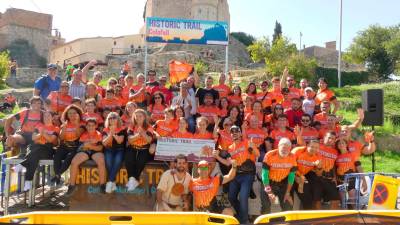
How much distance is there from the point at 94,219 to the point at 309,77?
91.9ft

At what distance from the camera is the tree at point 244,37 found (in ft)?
218

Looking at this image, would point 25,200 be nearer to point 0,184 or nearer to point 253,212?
point 0,184

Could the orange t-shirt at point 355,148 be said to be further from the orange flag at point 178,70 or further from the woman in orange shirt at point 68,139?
the orange flag at point 178,70

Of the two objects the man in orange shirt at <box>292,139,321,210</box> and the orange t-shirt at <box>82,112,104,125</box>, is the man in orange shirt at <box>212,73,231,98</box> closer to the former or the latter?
the orange t-shirt at <box>82,112,104,125</box>

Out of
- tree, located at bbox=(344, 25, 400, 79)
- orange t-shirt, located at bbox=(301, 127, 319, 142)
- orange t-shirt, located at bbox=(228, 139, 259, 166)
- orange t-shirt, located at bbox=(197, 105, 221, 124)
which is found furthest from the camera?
tree, located at bbox=(344, 25, 400, 79)

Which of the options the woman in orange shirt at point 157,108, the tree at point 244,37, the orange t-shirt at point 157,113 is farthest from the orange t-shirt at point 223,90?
the tree at point 244,37

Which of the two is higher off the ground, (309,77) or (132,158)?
(309,77)

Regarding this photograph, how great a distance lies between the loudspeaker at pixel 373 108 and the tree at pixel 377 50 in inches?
1364

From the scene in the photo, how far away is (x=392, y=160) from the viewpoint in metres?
15.1

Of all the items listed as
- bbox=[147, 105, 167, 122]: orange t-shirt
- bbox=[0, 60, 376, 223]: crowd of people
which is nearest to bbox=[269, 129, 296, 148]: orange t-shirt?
bbox=[0, 60, 376, 223]: crowd of people

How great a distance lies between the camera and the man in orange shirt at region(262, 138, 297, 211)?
7.23 meters

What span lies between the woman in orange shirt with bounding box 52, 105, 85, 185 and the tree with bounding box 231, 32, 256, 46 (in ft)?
195

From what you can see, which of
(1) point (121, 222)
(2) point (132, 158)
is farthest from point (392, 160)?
(1) point (121, 222)

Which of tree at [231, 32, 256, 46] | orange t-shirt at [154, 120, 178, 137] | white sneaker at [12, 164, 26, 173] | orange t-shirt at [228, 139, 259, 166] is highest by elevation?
tree at [231, 32, 256, 46]
